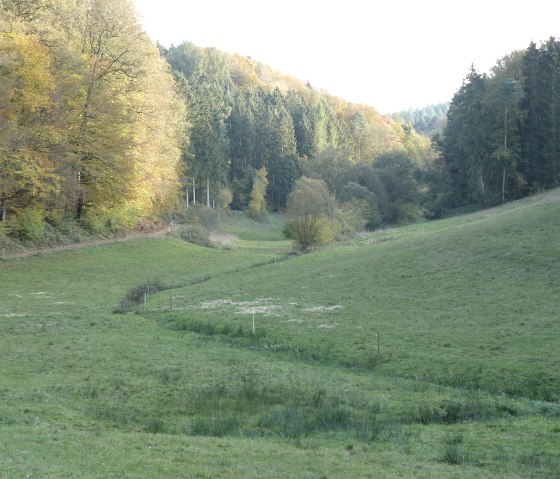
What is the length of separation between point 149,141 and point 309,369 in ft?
159

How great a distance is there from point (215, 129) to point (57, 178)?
65512mm

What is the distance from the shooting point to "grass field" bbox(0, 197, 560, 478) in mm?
13852

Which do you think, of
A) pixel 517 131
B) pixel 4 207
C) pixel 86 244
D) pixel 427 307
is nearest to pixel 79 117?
pixel 4 207

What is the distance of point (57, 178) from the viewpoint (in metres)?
51.0

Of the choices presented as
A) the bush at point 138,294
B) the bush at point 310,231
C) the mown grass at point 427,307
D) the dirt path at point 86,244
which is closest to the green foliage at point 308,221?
the bush at point 310,231

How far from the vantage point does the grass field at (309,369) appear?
45.4 feet

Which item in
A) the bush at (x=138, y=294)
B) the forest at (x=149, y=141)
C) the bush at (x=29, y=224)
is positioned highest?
the forest at (x=149, y=141)

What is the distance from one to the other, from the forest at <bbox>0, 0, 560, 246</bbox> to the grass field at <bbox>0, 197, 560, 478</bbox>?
12.2 metres

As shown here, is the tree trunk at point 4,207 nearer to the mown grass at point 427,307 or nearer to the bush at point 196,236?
the mown grass at point 427,307

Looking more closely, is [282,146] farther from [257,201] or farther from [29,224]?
[29,224]

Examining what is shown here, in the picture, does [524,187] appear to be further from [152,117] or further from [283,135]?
[283,135]

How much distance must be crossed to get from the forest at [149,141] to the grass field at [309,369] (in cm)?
1220

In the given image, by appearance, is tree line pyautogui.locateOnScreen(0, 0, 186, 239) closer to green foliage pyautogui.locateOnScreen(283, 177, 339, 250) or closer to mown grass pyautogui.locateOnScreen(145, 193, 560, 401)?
green foliage pyautogui.locateOnScreen(283, 177, 339, 250)

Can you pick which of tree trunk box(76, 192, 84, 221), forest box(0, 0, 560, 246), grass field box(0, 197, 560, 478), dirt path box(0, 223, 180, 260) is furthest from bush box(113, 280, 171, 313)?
tree trunk box(76, 192, 84, 221)
